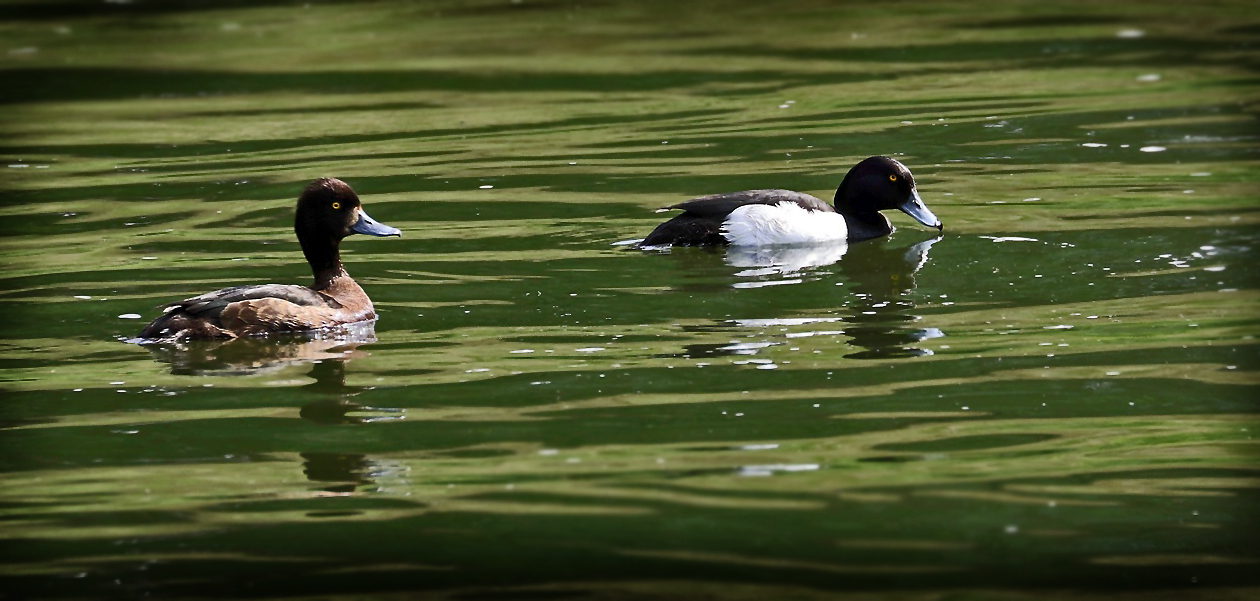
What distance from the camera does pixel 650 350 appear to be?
9508mm

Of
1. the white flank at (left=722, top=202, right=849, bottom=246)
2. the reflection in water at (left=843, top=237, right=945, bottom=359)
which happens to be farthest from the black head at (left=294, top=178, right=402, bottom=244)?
the reflection in water at (left=843, top=237, right=945, bottom=359)

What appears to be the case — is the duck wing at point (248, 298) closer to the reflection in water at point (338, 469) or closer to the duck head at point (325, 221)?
the duck head at point (325, 221)

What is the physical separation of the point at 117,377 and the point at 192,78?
13009 millimetres

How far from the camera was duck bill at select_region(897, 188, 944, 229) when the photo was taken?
1294 cm

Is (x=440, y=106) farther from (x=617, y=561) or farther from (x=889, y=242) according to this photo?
(x=617, y=561)

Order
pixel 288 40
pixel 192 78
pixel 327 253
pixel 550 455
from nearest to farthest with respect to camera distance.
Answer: pixel 550 455
pixel 327 253
pixel 192 78
pixel 288 40

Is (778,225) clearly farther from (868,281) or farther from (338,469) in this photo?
(338,469)

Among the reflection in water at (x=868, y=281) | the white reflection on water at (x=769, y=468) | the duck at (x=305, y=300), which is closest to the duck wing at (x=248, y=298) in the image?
the duck at (x=305, y=300)

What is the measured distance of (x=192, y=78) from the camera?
21688 mm

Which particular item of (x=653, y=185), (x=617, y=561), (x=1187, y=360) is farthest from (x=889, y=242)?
(x=617, y=561)

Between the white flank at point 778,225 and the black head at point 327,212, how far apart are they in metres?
2.65

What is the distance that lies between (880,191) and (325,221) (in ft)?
14.2

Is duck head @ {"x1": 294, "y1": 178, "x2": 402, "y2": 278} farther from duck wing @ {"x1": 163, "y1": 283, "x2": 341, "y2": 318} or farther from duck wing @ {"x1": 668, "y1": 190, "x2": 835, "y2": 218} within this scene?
duck wing @ {"x1": 668, "y1": 190, "x2": 835, "y2": 218}

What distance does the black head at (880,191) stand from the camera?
13.1 metres
